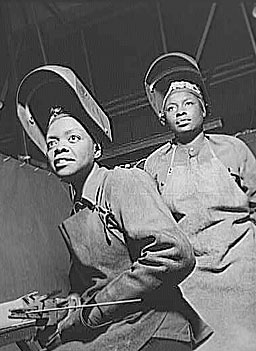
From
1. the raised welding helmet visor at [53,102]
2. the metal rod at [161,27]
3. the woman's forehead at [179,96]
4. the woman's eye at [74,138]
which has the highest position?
the metal rod at [161,27]

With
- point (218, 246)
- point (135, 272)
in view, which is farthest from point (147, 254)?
point (218, 246)

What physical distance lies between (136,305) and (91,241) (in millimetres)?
189

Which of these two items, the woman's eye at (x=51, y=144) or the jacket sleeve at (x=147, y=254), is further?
the woman's eye at (x=51, y=144)

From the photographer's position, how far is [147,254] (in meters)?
1.49

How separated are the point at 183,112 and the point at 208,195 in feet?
0.69

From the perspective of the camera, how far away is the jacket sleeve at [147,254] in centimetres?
148

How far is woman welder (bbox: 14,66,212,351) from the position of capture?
148 cm

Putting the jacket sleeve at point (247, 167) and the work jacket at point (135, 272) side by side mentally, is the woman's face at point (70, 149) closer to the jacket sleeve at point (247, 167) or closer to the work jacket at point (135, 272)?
the work jacket at point (135, 272)

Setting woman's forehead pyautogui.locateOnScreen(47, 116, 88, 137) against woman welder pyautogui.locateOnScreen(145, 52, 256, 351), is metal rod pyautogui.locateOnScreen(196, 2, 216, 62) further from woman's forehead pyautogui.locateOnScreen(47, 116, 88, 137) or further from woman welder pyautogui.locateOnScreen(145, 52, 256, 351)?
woman's forehead pyautogui.locateOnScreen(47, 116, 88, 137)

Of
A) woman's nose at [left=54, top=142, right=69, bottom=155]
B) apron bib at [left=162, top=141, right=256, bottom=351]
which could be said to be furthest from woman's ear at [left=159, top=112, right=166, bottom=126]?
woman's nose at [left=54, top=142, right=69, bottom=155]

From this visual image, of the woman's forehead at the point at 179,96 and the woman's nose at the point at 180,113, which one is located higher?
the woman's forehead at the point at 179,96

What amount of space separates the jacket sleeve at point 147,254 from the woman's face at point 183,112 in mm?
181

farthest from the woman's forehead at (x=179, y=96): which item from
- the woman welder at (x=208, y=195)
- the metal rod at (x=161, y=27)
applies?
the metal rod at (x=161, y=27)

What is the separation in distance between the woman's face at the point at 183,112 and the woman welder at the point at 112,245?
5.6 inches
